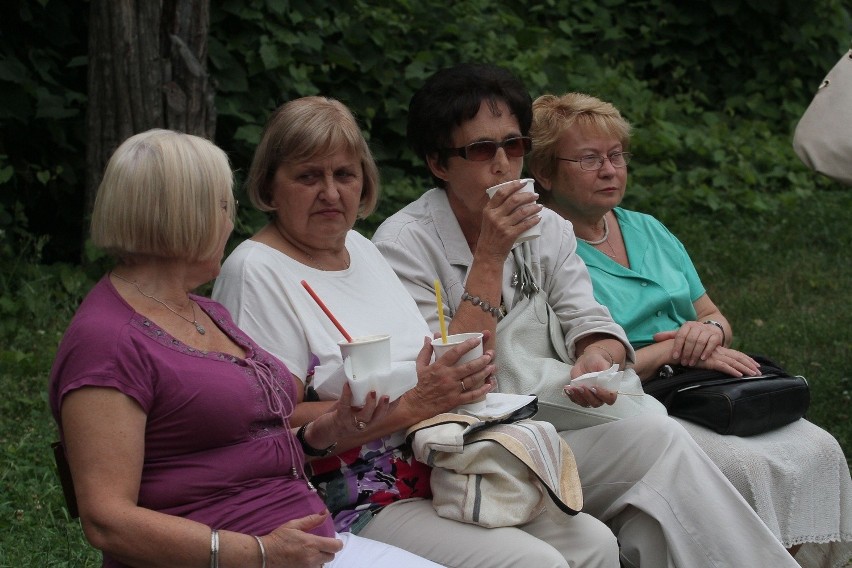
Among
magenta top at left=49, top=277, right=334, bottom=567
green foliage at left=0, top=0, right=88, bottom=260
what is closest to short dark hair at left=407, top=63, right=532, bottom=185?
magenta top at left=49, top=277, right=334, bottom=567

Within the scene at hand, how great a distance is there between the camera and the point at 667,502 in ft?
10.3

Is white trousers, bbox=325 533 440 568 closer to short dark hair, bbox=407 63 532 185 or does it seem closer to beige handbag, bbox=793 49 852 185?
short dark hair, bbox=407 63 532 185

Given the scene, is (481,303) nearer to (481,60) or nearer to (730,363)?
(730,363)

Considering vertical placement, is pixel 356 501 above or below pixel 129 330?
below

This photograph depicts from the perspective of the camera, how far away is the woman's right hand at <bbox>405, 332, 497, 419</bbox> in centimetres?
287

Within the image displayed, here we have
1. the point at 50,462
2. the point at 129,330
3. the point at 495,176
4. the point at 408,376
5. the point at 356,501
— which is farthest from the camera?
the point at 50,462

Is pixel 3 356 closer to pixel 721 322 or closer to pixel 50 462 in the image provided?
pixel 50 462

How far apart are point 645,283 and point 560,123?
0.58 m

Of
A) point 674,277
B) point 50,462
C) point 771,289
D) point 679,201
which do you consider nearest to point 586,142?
point 674,277

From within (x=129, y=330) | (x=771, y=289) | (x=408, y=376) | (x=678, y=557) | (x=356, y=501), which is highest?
(x=129, y=330)

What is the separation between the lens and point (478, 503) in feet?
9.08

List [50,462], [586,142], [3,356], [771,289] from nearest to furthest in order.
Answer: [586,142]
[50,462]
[3,356]
[771,289]

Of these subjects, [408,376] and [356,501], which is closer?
[408,376]

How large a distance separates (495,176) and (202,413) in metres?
1.38
